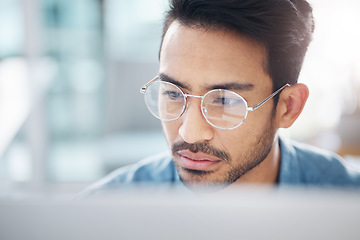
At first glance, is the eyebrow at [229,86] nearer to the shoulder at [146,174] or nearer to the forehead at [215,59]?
the forehead at [215,59]

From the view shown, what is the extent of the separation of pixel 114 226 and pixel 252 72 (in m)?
0.54

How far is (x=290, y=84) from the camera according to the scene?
2.76ft

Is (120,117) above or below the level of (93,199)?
below

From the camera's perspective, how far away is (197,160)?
78 cm

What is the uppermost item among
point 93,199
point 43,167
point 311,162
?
point 93,199

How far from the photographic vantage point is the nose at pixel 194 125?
0.74 m

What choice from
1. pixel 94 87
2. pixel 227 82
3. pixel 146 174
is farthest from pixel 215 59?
pixel 94 87

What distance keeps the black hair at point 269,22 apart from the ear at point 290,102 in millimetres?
23

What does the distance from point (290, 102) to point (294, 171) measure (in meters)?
0.25

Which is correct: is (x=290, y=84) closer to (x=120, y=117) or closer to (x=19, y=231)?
(x=19, y=231)

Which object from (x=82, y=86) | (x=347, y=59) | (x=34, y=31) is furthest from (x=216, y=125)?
(x=82, y=86)

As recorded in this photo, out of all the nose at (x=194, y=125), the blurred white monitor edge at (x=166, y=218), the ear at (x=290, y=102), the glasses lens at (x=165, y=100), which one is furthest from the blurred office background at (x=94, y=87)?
the blurred white monitor edge at (x=166, y=218)

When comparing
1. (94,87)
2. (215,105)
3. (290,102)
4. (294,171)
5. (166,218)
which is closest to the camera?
(166,218)

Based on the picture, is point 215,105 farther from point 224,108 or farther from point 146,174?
point 146,174
